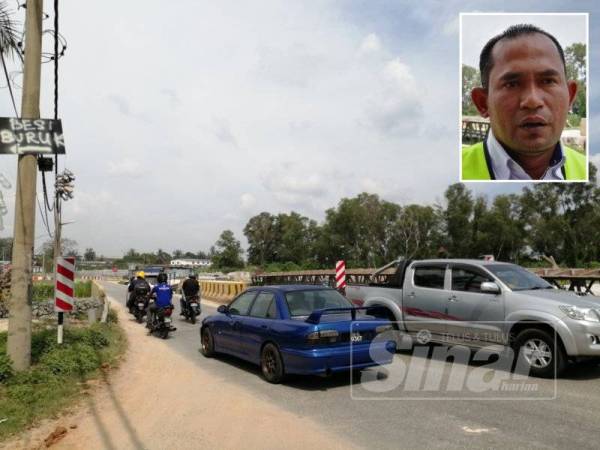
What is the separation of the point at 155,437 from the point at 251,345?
3.36m

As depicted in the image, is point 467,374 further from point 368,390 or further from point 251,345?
point 251,345

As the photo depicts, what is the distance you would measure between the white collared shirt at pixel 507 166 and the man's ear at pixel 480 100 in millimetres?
814

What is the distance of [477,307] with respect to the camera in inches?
368

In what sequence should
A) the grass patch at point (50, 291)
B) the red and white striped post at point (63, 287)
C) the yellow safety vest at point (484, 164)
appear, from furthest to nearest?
the grass patch at point (50, 291) → the yellow safety vest at point (484, 164) → the red and white striped post at point (63, 287)

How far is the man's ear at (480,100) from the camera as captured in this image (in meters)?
19.7

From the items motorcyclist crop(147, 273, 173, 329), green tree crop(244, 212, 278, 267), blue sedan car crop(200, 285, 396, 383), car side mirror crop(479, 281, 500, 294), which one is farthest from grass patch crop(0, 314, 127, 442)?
green tree crop(244, 212, 278, 267)

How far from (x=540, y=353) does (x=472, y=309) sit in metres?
1.36

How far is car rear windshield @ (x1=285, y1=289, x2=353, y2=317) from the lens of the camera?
28.2 feet

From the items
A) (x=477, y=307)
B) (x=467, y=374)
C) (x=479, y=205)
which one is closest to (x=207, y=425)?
(x=467, y=374)

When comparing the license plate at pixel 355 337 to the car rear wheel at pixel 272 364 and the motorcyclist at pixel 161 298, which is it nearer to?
the car rear wheel at pixel 272 364

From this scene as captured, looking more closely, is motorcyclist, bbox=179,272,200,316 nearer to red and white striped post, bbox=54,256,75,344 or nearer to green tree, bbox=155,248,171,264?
red and white striped post, bbox=54,256,75,344

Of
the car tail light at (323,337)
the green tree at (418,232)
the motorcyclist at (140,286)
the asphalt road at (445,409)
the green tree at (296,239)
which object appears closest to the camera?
the asphalt road at (445,409)

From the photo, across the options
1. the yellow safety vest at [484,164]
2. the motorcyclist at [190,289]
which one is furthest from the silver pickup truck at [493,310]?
the yellow safety vest at [484,164]

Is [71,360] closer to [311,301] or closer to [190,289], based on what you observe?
[311,301]
